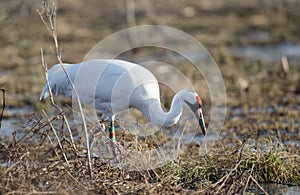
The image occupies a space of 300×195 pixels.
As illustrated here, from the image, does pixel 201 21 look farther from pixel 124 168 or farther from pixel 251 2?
pixel 124 168

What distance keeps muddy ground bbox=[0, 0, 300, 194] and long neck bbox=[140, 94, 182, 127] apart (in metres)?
0.51

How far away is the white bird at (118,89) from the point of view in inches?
310

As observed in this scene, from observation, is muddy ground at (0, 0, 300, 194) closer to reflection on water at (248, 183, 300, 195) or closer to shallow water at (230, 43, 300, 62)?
reflection on water at (248, 183, 300, 195)

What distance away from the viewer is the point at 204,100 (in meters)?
11.4

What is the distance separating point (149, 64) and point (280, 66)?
282 centimetres

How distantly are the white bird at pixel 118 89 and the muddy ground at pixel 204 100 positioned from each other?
583 millimetres

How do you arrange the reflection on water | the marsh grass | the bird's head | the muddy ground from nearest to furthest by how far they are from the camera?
1. the marsh grass
2. the muddy ground
3. the reflection on water
4. the bird's head

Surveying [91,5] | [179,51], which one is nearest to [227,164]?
[179,51]

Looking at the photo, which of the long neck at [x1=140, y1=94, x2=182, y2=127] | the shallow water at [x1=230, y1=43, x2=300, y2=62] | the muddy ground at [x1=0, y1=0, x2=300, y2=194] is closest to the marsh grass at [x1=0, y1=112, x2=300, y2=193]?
the muddy ground at [x1=0, y1=0, x2=300, y2=194]

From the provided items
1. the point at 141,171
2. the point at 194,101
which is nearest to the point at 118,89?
the point at 194,101

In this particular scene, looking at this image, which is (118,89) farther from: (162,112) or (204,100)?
(204,100)

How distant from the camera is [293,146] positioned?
28.1 feet

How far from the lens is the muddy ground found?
248 inches

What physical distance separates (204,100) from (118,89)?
364 cm
